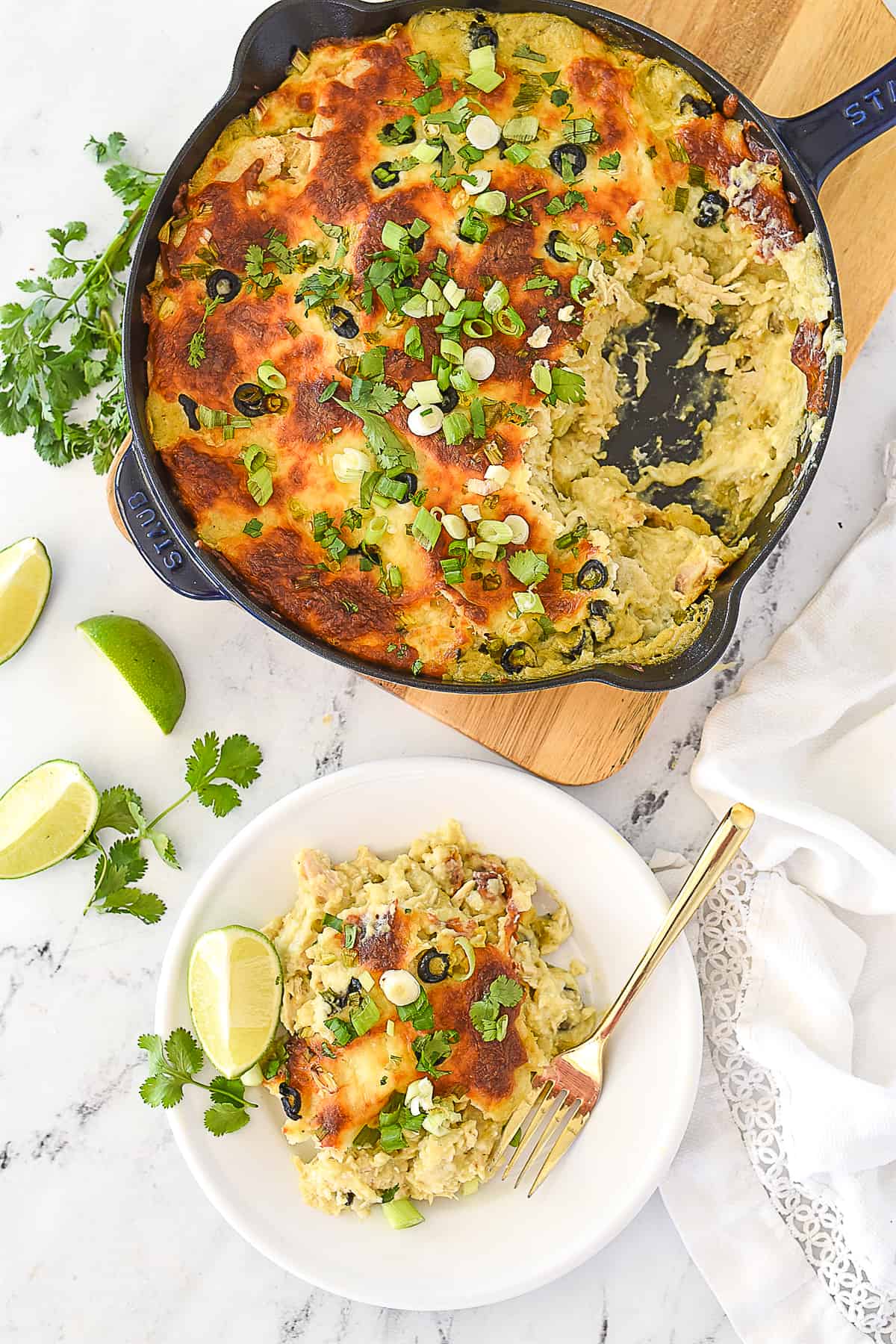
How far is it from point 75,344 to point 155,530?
761 mm

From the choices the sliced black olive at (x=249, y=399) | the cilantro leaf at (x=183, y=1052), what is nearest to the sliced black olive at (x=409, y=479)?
the sliced black olive at (x=249, y=399)

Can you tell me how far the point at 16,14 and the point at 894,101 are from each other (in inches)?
98.9

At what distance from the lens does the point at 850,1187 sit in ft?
10.1

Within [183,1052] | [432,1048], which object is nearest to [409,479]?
[432,1048]

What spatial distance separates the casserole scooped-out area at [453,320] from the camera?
8.68 ft

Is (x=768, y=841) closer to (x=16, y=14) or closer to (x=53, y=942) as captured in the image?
(x=53, y=942)

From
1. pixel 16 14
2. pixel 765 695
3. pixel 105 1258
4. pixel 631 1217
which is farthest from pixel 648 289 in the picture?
pixel 105 1258

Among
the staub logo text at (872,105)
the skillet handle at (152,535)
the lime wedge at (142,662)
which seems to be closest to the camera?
the staub logo text at (872,105)

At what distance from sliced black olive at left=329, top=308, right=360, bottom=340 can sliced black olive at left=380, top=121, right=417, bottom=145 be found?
0.44 m

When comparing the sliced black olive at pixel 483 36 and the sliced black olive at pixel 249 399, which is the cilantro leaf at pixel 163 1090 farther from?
the sliced black olive at pixel 483 36

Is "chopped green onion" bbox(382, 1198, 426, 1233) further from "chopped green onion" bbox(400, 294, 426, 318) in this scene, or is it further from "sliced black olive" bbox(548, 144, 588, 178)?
"sliced black olive" bbox(548, 144, 588, 178)

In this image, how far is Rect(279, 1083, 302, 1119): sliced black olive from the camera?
116 inches

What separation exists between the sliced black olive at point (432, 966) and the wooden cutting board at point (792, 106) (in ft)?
2.12

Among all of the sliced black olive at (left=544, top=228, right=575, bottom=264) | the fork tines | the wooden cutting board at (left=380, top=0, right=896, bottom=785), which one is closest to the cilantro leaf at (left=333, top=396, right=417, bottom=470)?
the sliced black olive at (left=544, top=228, right=575, bottom=264)
